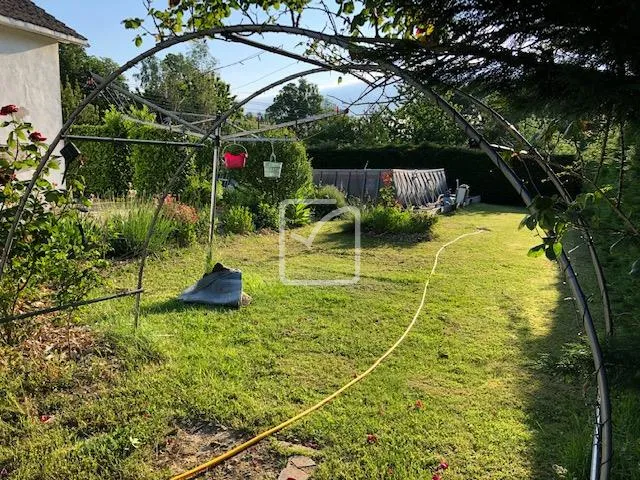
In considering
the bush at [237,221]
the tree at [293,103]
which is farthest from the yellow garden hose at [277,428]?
the tree at [293,103]

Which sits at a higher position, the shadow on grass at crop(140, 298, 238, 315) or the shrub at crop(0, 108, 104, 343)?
the shrub at crop(0, 108, 104, 343)

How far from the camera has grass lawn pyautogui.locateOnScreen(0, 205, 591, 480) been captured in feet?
7.98

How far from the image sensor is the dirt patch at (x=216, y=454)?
2.37m

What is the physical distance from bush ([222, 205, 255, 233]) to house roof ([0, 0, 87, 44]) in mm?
4106

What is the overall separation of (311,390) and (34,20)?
25.7 feet

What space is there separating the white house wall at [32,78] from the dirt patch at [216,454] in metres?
6.07

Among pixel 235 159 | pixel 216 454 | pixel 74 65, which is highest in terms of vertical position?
pixel 74 65

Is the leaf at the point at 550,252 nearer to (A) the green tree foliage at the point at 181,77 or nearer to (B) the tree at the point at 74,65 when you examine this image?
(A) the green tree foliage at the point at 181,77

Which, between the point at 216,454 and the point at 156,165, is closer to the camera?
the point at 216,454

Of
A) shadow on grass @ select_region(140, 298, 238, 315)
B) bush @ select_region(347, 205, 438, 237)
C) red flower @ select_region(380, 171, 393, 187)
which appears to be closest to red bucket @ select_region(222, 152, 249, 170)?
bush @ select_region(347, 205, 438, 237)

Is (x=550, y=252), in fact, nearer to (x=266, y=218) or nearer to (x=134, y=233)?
(x=134, y=233)

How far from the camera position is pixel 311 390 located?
10.5 feet

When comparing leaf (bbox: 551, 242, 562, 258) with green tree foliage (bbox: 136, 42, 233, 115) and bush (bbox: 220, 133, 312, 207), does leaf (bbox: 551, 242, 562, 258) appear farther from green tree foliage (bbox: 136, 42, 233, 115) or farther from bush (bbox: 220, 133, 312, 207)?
green tree foliage (bbox: 136, 42, 233, 115)

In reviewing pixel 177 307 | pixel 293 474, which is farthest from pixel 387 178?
pixel 293 474
